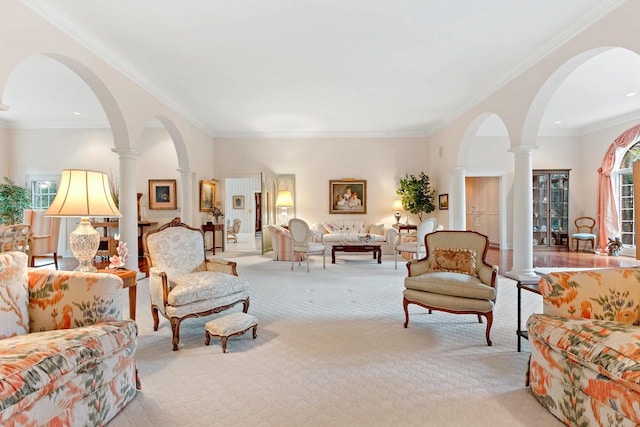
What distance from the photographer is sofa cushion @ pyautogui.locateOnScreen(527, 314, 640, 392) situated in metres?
1.51

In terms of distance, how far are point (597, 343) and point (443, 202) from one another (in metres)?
6.82

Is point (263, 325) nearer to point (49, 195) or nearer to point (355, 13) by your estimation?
point (355, 13)

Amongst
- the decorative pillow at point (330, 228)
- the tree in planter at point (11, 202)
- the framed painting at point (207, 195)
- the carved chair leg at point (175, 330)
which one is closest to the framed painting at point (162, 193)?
the framed painting at point (207, 195)

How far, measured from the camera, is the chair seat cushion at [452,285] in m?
2.96

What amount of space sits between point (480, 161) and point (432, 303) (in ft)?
23.5

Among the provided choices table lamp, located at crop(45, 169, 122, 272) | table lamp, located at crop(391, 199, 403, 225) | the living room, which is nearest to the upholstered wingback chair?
the living room

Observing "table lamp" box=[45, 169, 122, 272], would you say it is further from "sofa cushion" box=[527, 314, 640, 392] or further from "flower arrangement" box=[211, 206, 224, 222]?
"flower arrangement" box=[211, 206, 224, 222]

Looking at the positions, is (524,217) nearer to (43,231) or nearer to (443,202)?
(443,202)

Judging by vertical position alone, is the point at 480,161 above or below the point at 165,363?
above

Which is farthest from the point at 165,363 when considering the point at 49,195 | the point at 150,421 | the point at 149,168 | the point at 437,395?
the point at 49,195

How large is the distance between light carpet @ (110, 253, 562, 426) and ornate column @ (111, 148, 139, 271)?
1479 mm

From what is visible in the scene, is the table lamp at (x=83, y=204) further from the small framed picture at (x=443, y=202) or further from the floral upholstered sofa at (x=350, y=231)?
the small framed picture at (x=443, y=202)

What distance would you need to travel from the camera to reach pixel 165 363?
8.43 ft

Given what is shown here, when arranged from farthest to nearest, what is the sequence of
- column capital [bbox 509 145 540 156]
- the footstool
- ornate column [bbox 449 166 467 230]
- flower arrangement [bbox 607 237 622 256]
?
flower arrangement [bbox 607 237 622 256]
ornate column [bbox 449 166 467 230]
column capital [bbox 509 145 540 156]
the footstool
